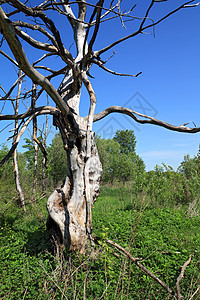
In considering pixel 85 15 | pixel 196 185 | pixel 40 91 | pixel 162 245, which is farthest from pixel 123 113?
pixel 196 185

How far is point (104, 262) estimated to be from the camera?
3332 mm

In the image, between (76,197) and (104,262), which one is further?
(76,197)

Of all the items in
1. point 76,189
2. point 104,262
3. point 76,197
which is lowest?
point 104,262

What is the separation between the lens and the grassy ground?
9.29 feet

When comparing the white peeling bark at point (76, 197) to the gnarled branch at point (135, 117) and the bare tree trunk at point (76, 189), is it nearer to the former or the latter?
the bare tree trunk at point (76, 189)

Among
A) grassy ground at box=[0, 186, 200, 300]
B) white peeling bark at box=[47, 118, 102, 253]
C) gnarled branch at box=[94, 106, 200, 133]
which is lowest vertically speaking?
grassy ground at box=[0, 186, 200, 300]

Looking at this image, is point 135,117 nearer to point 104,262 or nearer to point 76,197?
point 76,197

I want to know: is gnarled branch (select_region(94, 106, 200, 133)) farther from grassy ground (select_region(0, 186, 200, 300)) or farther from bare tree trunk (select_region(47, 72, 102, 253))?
grassy ground (select_region(0, 186, 200, 300))

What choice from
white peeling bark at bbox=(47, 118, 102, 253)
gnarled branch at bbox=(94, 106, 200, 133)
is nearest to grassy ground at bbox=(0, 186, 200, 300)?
white peeling bark at bbox=(47, 118, 102, 253)

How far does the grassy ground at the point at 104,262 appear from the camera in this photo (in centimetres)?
283

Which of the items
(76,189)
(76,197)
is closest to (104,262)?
(76,197)

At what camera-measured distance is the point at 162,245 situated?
165 inches

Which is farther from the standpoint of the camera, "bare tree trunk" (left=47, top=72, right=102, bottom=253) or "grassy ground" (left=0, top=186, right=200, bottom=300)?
"bare tree trunk" (left=47, top=72, right=102, bottom=253)

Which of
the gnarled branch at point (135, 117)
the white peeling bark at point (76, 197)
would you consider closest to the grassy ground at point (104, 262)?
the white peeling bark at point (76, 197)
